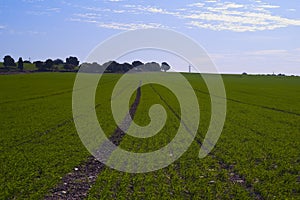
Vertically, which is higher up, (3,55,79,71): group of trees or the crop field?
the crop field

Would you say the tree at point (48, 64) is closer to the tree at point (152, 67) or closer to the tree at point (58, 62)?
the tree at point (58, 62)

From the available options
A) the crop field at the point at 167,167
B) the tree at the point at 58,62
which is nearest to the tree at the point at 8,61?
the tree at the point at 58,62

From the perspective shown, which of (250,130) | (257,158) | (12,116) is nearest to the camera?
(257,158)

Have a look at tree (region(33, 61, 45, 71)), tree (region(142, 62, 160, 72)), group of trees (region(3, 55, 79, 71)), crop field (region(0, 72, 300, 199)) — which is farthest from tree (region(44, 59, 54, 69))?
crop field (region(0, 72, 300, 199))

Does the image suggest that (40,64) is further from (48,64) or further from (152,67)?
(152,67)

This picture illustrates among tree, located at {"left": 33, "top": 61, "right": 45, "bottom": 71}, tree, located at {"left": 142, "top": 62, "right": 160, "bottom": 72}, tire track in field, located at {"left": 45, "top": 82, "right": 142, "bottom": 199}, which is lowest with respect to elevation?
tree, located at {"left": 33, "top": 61, "right": 45, "bottom": 71}

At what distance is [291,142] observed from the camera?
20.4 meters

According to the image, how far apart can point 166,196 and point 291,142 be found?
38.5 feet

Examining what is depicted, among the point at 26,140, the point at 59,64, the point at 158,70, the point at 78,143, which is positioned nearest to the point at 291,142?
the point at 78,143

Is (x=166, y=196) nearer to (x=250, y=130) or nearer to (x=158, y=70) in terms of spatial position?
(x=250, y=130)

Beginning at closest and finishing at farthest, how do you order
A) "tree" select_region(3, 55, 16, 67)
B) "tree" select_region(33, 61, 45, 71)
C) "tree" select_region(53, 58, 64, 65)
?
1. "tree" select_region(3, 55, 16, 67)
2. "tree" select_region(33, 61, 45, 71)
3. "tree" select_region(53, 58, 64, 65)

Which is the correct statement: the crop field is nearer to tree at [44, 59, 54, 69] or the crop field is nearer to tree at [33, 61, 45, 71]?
tree at [33, 61, 45, 71]

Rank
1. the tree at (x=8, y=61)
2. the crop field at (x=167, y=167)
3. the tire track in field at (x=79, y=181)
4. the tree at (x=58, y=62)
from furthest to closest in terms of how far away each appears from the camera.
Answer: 1. the tree at (x=58, y=62)
2. the tree at (x=8, y=61)
3. the crop field at (x=167, y=167)
4. the tire track in field at (x=79, y=181)

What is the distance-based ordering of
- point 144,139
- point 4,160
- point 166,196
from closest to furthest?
point 166,196
point 4,160
point 144,139
